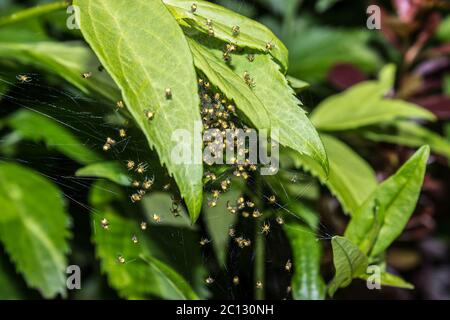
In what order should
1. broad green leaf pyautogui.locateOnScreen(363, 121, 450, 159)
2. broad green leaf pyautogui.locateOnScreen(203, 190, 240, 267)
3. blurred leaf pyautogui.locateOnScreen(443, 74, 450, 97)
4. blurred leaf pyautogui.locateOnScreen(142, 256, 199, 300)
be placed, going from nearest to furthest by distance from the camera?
blurred leaf pyautogui.locateOnScreen(142, 256, 199, 300) → broad green leaf pyautogui.locateOnScreen(203, 190, 240, 267) → broad green leaf pyautogui.locateOnScreen(363, 121, 450, 159) → blurred leaf pyautogui.locateOnScreen(443, 74, 450, 97)

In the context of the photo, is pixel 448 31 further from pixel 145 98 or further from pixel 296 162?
pixel 145 98

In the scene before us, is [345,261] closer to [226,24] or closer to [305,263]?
[305,263]

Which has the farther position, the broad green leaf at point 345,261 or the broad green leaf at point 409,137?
the broad green leaf at point 409,137

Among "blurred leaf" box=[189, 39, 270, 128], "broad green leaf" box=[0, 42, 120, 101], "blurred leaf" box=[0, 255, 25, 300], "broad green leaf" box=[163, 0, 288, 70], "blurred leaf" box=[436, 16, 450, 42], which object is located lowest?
"blurred leaf" box=[0, 255, 25, 300]

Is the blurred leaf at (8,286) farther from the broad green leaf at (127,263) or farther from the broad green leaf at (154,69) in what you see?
the broad green leaf at (154,69)

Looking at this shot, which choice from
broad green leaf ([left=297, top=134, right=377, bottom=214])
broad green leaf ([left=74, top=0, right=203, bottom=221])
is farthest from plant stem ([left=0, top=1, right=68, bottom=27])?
broad green leaf ([left=297, top=134, right=377, bottom=214])

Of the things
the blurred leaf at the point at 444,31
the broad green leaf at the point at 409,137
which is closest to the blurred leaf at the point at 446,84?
the blurred leaf at the point at 444,31

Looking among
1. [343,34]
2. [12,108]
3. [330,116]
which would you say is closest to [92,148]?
[12,108]

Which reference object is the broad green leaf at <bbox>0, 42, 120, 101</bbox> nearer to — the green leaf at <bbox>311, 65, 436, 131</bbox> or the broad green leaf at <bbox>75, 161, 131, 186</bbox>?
the broad green leaf at <bbox>75, 161, 131, 186</bbox>
